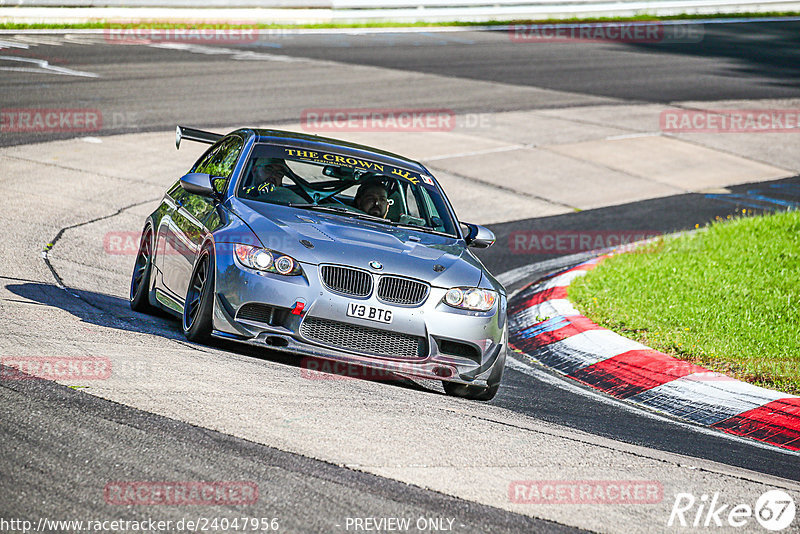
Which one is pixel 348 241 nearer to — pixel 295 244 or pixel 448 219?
pixel 295 244

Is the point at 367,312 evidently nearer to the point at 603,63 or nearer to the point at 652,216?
the point at 652,216

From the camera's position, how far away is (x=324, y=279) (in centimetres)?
662

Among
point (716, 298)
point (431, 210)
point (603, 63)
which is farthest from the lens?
point (603, 63)

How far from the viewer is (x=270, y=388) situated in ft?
19.5

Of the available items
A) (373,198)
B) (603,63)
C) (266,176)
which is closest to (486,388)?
(373,198)

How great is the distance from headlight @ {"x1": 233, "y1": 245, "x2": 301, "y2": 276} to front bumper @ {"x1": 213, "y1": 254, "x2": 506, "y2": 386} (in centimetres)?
4

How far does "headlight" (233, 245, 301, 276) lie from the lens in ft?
21.7

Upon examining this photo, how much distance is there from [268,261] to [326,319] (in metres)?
0.53

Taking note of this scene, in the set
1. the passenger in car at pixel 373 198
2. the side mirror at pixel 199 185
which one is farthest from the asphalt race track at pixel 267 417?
the passenger in car at pixel 373 198

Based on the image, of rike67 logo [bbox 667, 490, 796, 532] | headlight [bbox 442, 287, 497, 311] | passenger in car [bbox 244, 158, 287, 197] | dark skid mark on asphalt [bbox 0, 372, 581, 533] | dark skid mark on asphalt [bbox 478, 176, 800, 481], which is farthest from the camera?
passenger in car [bbox 244, 158, 287, 197]

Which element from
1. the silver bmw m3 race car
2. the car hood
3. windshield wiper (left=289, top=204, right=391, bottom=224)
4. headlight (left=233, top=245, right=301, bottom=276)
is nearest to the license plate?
the silver bmw m3 race car

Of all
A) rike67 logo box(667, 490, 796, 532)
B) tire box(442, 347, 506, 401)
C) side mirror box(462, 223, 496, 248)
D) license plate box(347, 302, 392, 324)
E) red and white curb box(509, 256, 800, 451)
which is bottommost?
red and white curb box(509, 256, 800, 451)

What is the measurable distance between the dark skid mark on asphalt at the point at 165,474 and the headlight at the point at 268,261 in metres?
Result: 1.71

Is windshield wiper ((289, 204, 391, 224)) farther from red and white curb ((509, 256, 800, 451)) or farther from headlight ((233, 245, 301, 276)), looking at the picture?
red and white curb ((509, 256, 800, 451))
